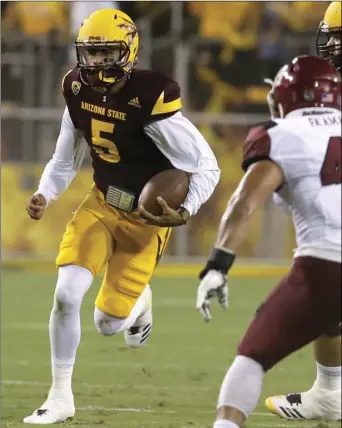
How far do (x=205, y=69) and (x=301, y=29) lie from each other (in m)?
1.10

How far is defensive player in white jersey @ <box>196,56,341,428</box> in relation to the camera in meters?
3.23

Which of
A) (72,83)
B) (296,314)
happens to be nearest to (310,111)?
(296,314)

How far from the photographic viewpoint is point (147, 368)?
5.85m

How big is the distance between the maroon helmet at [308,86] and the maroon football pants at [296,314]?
498 millimetres

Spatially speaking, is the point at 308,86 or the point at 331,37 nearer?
the point at 308,86

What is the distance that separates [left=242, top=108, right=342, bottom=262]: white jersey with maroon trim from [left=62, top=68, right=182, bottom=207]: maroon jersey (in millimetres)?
1239

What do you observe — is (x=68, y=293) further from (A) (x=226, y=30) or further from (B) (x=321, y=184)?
(A) (x=226, y=30)

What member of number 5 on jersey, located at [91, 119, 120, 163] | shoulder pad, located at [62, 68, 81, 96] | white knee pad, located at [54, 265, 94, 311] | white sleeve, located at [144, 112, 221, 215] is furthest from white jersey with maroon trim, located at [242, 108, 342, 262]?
shoulder pad, located at [62, 68, 81, 96]

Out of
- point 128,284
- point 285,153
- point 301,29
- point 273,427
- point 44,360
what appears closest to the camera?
point 285,153

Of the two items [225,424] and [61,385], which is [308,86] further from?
[61,385]

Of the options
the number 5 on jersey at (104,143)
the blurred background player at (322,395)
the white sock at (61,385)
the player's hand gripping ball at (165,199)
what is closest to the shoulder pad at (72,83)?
the number 5 on jersey at (104,143)

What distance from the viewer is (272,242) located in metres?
10.8

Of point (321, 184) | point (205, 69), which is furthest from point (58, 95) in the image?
point (321, 184)

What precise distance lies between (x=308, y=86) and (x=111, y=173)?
151 centimetres
